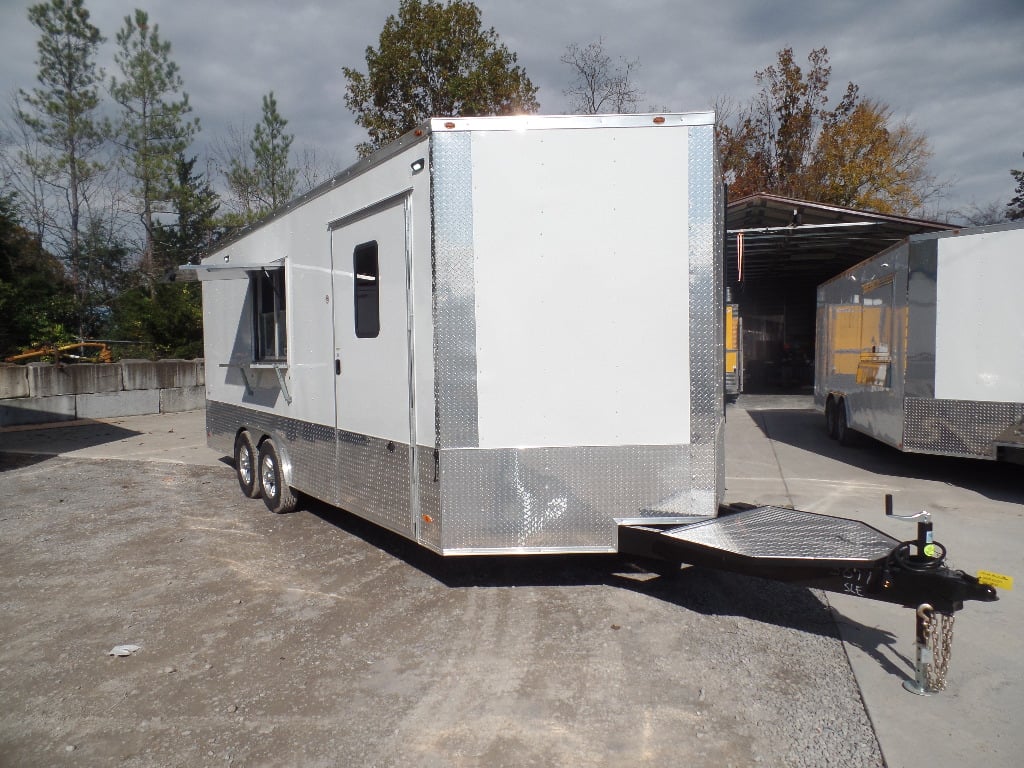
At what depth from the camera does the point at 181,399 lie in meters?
16.1

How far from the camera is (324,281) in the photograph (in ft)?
18.3

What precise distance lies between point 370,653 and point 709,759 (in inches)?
73.5

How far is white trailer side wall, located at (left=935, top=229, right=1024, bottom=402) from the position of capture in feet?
23.7

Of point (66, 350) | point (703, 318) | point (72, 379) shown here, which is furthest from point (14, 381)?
point (703, 318)

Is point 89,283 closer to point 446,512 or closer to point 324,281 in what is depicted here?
point 324,281

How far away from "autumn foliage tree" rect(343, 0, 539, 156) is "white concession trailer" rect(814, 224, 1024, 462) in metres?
12.2

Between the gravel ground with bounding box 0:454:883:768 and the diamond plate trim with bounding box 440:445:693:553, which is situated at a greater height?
the diamond plate trim with bounding box 440:445:693:553

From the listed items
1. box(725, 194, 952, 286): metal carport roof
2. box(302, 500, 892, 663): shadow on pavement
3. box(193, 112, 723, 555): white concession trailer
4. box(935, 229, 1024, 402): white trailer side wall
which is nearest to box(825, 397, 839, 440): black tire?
box(725, 194, 952, 286): metal carport roof

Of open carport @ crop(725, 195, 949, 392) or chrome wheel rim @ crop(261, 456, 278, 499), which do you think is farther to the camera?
open carport @ crop(725, 195, 949, 392)

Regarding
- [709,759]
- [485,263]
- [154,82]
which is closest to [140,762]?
[709,759]

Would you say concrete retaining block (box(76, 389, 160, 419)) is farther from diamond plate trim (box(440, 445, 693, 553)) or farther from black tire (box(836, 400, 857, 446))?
black tire (box(836, 400, 857, 446))

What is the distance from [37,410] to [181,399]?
3093 mm

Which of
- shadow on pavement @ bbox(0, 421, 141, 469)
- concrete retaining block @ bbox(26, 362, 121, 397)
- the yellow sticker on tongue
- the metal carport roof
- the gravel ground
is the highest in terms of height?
the metal carport roof

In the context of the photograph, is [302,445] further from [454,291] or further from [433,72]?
[433,72]
